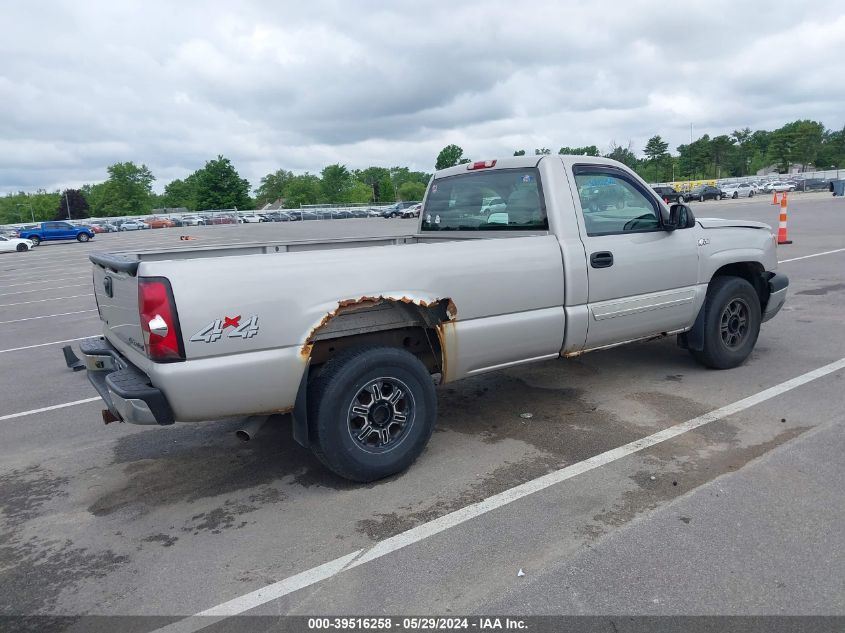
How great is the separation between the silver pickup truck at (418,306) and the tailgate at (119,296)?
0.07 ft

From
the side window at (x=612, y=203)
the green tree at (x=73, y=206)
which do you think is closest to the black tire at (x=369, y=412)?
the side window at (x=612, y=203)

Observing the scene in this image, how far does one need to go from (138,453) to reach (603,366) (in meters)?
4.22

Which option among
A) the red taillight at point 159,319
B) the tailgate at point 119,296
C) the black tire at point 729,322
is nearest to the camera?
the red taillight at point 159,319

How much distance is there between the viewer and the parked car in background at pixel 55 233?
141 feet

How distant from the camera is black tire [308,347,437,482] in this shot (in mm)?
3648

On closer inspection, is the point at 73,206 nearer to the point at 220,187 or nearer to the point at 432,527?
the point at 220,187

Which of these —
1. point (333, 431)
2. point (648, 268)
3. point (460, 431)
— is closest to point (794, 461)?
point (648, 268)

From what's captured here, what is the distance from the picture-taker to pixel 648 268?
504cm

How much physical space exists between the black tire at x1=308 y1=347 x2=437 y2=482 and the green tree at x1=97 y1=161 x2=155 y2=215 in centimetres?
11650

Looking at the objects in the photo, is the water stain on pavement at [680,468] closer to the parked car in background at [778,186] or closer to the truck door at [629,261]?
the truck door at [629,261]

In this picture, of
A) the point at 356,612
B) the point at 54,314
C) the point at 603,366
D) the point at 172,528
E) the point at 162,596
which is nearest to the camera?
the point at 356,612

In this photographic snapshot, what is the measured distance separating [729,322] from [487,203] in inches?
99.5

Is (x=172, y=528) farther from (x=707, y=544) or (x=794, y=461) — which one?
(x=794, y=461)

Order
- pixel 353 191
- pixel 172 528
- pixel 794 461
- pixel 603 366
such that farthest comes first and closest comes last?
pixel 353 191 → pixel 603 366 → pixel 794 461 → pixel 172 528
